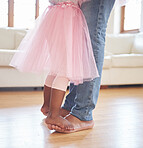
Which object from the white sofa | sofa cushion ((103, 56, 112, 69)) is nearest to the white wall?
the white sofa

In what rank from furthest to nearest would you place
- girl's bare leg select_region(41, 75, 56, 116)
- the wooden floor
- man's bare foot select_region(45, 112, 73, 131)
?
girl's bare leg select_region(41, 75, 56, 116) < man's bare foot select_region(45, 112, 73, 131) < the wooden floor

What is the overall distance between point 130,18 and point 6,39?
267cm

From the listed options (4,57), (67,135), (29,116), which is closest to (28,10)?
(4,57)

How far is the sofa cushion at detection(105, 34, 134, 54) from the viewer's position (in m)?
3.37

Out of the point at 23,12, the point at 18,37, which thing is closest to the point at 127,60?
the point at 18,37

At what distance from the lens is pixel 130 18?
4520mm

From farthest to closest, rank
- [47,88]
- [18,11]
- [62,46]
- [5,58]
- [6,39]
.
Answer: [18,11], [6,39], [5,58], [47,88], [62,46]

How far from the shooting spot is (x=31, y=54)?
1095 mm

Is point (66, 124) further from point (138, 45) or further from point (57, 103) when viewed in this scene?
point (138, 45)

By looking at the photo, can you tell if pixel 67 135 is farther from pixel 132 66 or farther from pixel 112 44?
pixel 112 44

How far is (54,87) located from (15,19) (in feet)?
12.8

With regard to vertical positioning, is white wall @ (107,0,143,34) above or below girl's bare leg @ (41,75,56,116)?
above

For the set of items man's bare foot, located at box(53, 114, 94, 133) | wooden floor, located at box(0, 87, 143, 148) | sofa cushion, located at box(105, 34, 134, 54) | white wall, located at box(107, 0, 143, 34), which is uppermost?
white wall, located at box(107, 0, 143, 34)

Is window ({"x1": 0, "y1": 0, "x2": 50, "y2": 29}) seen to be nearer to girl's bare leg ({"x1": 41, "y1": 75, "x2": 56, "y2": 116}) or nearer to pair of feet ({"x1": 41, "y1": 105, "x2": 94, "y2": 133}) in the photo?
girl's bare leg ({"x1": 41, "y1": 75, "x2": 56, "y2": 116})
